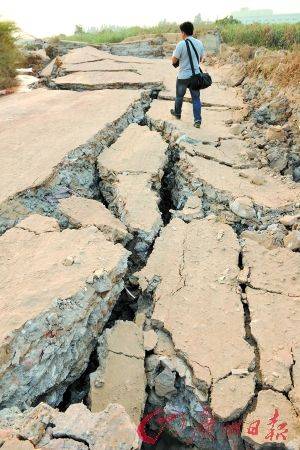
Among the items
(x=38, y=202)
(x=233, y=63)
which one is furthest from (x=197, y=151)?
(x=233, y=63)

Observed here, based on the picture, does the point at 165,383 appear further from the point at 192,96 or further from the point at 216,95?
the point at 216,95

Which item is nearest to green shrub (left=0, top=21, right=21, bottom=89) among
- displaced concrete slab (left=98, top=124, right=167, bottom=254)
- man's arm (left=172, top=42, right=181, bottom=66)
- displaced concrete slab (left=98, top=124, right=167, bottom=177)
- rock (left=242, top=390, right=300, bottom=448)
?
man's arm (left=172, top=42, right=181, bottom=66)

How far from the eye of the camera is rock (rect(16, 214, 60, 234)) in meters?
2.77

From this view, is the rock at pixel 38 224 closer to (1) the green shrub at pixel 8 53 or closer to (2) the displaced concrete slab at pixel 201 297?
(2) the displaced concrete slab at pixel 201 297

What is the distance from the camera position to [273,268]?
2.64 m

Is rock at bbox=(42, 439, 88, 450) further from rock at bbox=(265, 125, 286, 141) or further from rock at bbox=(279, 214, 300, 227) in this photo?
rock at bbox=(265, 125, 286, 141)

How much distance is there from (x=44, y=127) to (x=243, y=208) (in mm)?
2702

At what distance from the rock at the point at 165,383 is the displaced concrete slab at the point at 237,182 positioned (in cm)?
165

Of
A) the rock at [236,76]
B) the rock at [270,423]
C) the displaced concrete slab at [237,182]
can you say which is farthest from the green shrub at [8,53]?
the rock at [270,423]

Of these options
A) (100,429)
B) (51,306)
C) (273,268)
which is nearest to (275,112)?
(273,268)

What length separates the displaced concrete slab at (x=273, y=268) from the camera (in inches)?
98.4

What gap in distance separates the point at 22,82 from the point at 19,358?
743cm

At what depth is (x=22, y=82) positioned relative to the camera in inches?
316

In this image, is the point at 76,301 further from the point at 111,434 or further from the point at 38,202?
the point at 38,202
